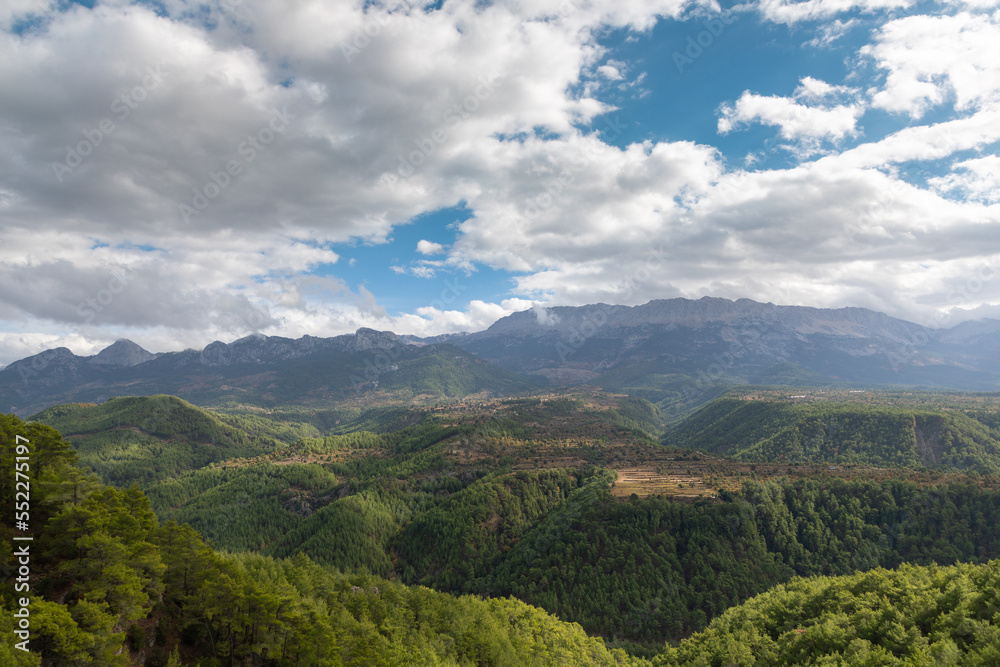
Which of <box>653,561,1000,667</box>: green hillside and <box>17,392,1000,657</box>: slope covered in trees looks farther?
<box>17,392,1000,657</box>: slope covered in trees

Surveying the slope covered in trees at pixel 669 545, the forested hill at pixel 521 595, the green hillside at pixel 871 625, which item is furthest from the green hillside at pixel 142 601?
the slope covered in trees at pixel 669 545

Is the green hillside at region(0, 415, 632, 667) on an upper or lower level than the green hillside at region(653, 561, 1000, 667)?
upper

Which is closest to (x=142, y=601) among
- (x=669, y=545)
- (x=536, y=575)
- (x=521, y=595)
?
(x=521, y=595)

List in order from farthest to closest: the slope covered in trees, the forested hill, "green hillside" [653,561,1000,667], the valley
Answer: the slope covered in trees < "green hillside" [653,561,1000,667] < the valley < the forested hill

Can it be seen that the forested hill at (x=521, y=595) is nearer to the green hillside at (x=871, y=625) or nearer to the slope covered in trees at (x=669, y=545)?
the green hillside at (x=871, y=625)

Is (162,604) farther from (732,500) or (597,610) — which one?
(732,500)

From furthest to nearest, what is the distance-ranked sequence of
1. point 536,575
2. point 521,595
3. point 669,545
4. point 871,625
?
point 669,545, point 536,575, point 521,595, point 871,625

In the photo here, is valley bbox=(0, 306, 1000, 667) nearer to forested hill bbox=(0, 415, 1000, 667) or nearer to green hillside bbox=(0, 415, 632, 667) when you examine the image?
green hillside bbox=(0, 415, 632, 667)

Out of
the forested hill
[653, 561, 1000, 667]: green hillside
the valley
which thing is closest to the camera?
the forested hill

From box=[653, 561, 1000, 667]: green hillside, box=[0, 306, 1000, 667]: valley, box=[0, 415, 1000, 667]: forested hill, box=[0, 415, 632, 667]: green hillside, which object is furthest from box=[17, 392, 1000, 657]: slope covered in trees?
box=[0, 415, 632, 667]: green hillside

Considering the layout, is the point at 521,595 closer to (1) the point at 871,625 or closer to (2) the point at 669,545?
(2) the point at 669,545

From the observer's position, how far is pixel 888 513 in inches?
6791

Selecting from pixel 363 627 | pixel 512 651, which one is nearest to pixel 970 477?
pixel 512 651

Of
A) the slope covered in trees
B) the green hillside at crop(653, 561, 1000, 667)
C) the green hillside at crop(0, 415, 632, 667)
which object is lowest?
the slope covered in trees
